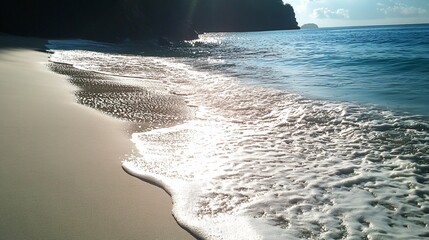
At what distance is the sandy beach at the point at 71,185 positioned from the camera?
2.22 meters

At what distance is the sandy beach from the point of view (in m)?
2.22

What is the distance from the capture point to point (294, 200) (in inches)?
115

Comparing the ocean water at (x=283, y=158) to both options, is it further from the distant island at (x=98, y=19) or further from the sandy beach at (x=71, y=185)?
the distant island at (x=98, y=19)

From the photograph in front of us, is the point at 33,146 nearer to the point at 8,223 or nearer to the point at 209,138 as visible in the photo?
the point at 8,223

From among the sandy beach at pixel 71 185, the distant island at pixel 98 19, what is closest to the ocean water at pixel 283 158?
the sandy beach at pixel 71 185

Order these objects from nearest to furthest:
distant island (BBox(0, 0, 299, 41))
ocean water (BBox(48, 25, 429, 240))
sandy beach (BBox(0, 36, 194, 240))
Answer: sandy beach (BBox(0, 36, 194, 240)) → ocean water (BBox(48, 25, 429, 240)) → distant island (BBox(0, 0, 299, 41))

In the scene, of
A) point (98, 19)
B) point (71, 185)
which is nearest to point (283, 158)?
point (71, 185)

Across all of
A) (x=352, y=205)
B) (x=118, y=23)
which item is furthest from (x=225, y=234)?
(x=118, y=23)

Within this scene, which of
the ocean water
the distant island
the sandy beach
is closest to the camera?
the sandy beach

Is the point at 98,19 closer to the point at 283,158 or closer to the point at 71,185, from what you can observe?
the point at 283,158

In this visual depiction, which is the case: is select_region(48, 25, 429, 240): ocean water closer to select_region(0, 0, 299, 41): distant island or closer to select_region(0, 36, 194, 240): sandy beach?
select_region(0, 36, 194, 240): sandy beach

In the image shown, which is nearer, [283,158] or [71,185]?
[71,185]

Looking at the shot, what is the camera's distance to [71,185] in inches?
111

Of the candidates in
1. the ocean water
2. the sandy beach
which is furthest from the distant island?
the sandy beach
